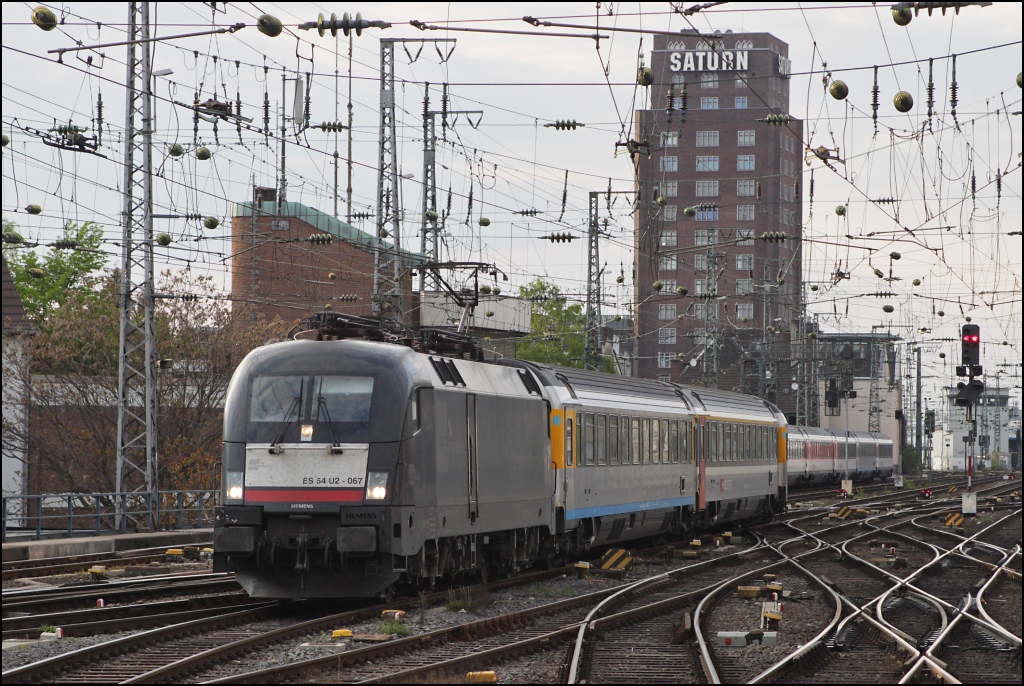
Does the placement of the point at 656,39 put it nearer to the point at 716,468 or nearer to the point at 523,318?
the point at 523,318

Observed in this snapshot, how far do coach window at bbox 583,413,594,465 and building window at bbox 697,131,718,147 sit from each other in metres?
88.5

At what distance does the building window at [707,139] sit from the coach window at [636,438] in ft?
282

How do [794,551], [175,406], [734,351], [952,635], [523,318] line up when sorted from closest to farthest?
[952,635] → [794,551] → [175,406] → [523,318] → [734,351]

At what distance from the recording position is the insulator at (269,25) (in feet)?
47.4

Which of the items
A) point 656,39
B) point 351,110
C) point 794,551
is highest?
point 656,39

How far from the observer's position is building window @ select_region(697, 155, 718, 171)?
108m

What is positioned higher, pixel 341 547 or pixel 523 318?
pixel 523 318

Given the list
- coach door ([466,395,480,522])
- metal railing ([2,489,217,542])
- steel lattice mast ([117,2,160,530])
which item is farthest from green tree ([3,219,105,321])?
coach door ([466,395,480,522])

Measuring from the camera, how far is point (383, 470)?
1446 centimetres

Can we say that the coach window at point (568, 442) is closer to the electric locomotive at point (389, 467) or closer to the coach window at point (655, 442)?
the electric locomotive at point (389, 467)

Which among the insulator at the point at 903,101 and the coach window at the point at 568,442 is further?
the coach window at the point at 568,442

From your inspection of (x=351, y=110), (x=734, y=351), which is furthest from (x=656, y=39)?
(x=351, y=110)

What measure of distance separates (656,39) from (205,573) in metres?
97.6

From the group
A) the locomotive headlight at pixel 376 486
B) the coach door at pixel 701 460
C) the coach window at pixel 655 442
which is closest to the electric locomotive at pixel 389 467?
the locomotive headlight at pixel 376 486
